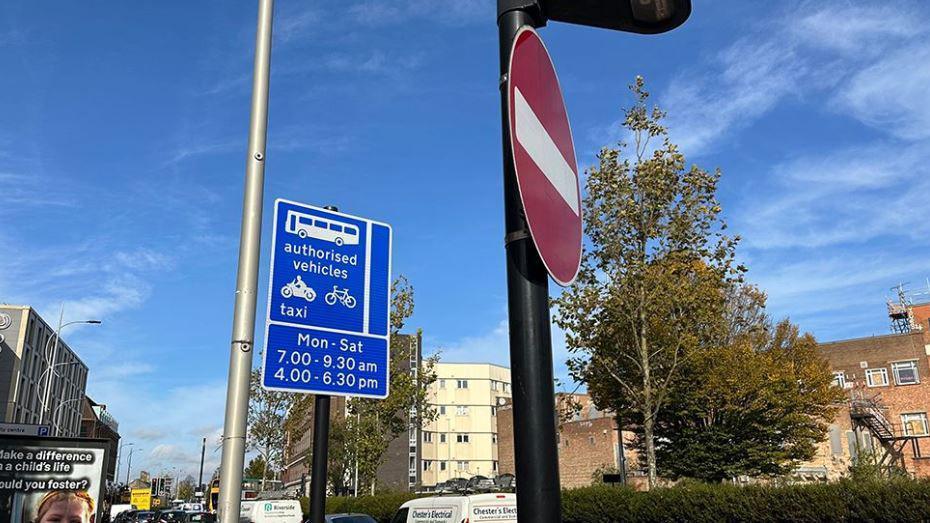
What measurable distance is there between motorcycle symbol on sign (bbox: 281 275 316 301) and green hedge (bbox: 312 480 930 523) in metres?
16.9

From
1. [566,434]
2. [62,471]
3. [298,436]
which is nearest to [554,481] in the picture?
[62,471]

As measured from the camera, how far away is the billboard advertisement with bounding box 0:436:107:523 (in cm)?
990

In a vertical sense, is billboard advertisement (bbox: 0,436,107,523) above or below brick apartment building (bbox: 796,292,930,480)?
below

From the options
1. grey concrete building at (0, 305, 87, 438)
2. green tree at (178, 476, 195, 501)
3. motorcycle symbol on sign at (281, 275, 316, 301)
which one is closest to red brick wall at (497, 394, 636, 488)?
grey concrete building at (0, 305, 87, 438)

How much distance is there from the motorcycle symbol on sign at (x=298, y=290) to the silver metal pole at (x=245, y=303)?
0.40 meters

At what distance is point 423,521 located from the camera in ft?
59.9

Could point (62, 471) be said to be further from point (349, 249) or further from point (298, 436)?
point (298, 436)

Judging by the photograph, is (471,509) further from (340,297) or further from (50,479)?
(340,297)

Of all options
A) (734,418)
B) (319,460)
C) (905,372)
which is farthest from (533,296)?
(905,372)

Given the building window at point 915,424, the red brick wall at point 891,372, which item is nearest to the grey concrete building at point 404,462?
the red brick wall at point 891,372

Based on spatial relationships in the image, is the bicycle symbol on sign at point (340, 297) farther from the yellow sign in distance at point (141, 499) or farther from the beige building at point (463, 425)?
the beige building at point (463, 425)

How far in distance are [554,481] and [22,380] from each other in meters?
83.4

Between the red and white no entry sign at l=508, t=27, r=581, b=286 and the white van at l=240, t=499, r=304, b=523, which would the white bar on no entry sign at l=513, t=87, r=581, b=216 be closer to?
the red and white no entry sign at l=508, t=27, r=581, b=286

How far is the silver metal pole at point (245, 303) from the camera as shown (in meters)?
4.15
